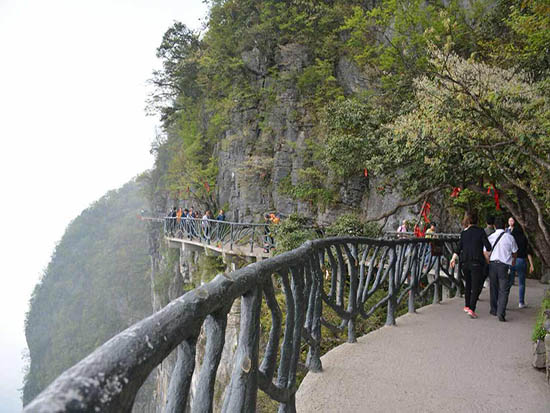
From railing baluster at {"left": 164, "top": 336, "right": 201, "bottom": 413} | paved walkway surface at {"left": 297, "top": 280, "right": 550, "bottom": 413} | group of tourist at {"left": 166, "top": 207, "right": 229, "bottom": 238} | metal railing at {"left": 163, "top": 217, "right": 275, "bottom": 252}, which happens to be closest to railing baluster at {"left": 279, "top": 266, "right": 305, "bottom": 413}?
paved walkway surface at {"left": 297, "top": 280, "right": 550, "bottom": 413}

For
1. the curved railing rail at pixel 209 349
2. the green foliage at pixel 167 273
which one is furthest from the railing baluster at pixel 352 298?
the green foliage at pixel 167 273

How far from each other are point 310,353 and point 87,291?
178 feet

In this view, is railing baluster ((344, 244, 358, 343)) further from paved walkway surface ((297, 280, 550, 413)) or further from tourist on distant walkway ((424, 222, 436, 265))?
tourist on distant walkway ((424, 222, 436, 265))

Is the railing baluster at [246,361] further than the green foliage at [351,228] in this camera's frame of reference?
No

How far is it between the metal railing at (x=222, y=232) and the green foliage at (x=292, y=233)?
10.3ft

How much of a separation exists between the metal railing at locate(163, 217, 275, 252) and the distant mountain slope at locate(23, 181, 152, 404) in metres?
21.4

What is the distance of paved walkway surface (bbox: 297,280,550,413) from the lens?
2951mm

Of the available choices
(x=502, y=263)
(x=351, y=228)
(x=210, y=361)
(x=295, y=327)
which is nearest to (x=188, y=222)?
(x=351, y=228)

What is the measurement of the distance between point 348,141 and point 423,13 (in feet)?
22.3

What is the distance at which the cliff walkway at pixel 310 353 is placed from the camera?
0.81 meters

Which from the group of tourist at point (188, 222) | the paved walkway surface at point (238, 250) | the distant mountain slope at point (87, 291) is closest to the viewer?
the paved walkway surface at point (238, 250)

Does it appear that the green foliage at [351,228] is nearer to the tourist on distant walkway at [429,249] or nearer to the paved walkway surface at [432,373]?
the tourist on distant walkway at [429,249]

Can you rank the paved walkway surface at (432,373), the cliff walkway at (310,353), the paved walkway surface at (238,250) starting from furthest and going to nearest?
the paved walkway surface at (238,250) < the paved walkway surface at (432,373) < the cliff walkway at (310,353)

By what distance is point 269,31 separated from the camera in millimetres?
19734
